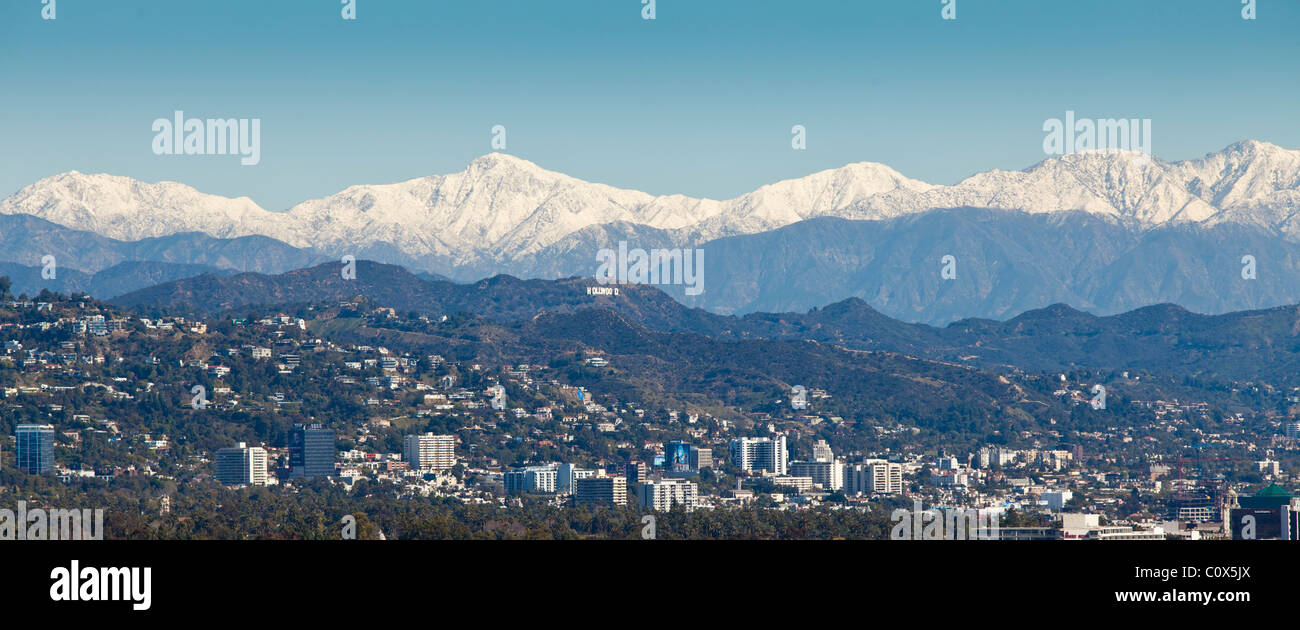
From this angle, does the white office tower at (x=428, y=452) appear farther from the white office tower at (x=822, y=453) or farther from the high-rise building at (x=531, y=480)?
the white office tower at (x=822, y=453)

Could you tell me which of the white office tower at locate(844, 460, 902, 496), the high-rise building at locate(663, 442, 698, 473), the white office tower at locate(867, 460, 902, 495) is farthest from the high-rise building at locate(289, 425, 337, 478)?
the white office tower at locate(867, 460, 902, 495)

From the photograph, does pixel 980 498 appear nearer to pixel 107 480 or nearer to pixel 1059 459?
pixel 1059 459

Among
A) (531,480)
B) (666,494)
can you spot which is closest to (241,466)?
(531,480)

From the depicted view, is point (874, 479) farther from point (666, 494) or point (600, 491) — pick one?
point (600, 491)

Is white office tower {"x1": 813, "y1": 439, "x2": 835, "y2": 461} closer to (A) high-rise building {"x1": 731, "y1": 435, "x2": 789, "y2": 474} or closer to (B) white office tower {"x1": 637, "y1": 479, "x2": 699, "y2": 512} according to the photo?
(A) high-rise building {"x1": 731, "y1": 435, "x2": 789, "y2": 474}

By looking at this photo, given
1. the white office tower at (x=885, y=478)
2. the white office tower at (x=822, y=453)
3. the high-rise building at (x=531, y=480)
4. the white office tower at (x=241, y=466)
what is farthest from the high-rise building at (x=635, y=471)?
the white office tower at (x=241, y=466)
